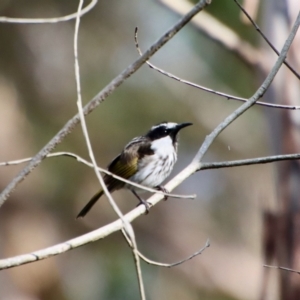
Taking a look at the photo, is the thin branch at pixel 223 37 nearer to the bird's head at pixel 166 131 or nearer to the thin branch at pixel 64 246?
the bird's head at pixel 166 131

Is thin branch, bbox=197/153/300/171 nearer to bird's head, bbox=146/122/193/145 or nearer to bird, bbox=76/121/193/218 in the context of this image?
bird, bbox=76/121/193/218

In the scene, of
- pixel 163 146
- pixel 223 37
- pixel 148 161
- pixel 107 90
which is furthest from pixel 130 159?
pixel 223 37

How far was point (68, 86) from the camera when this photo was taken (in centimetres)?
1219

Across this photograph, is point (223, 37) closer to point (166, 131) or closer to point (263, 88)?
point (166, 131)

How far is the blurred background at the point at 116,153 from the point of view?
10773 millimetres

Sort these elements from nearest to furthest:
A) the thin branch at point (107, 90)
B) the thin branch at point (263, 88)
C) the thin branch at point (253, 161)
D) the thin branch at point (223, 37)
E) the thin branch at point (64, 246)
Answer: the thin branch at point (64, 246) < the thin branch at point (107, 90) < the thin branch at point (253, 161) < the thin branch at point (263, 88) < the thin branch at point (223, 37)

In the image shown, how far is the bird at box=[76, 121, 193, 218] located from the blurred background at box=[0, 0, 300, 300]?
4851 mm

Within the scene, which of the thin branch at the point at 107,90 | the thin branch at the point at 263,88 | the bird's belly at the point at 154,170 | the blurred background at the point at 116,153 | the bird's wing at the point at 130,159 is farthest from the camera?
the blurred background at the point at 116,153

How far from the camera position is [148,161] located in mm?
5215

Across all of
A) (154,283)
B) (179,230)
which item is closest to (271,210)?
(179,230)

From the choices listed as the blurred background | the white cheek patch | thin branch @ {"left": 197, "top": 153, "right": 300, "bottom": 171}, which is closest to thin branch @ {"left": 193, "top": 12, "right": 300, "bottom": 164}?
thin branch @ {"left": 197, "top": 153, "right": 300, "bottom": 171}

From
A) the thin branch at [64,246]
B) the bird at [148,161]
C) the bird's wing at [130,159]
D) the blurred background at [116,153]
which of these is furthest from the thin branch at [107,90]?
the blurred background at [116,153]

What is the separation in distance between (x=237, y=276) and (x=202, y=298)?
145cm

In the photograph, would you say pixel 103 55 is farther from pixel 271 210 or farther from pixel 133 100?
pixel 271 210
